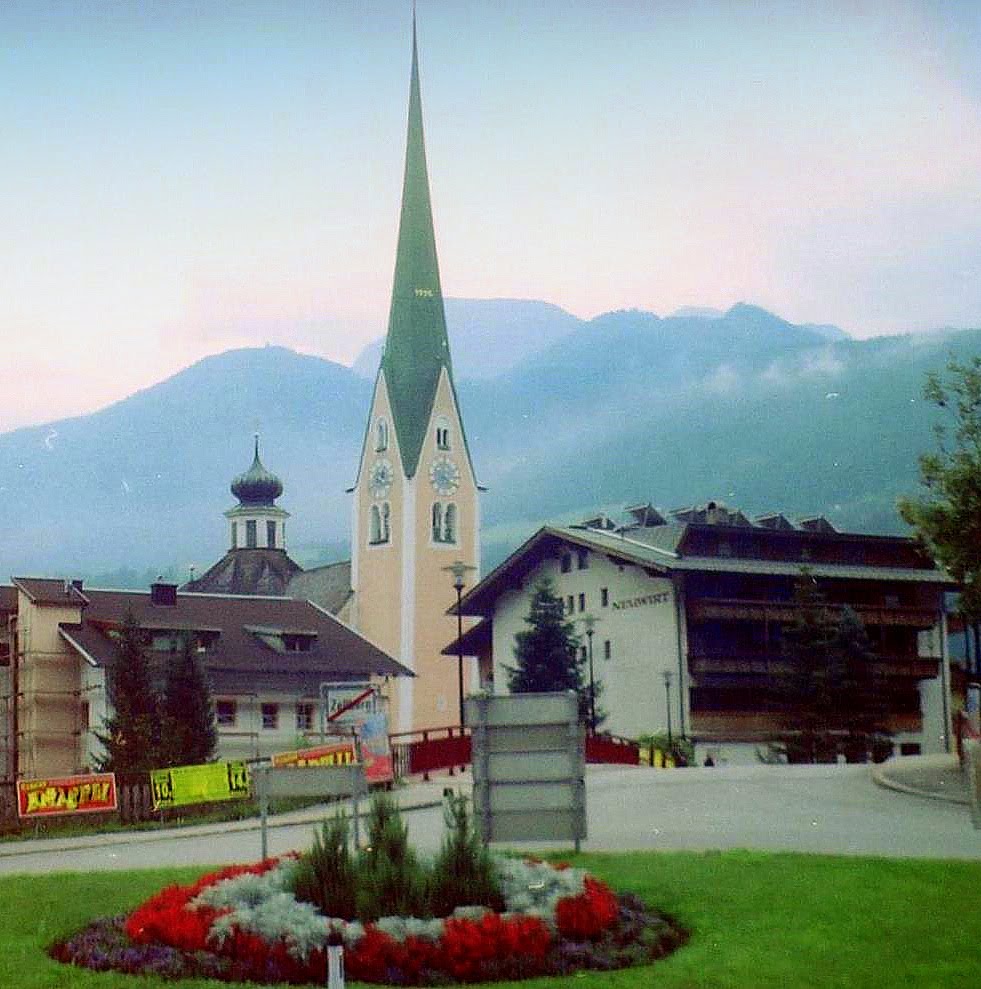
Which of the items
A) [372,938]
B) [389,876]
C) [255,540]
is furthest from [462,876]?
[255,540]

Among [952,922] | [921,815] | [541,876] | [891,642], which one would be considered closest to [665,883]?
[541,876]

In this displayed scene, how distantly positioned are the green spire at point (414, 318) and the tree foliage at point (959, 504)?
9596 centimetres

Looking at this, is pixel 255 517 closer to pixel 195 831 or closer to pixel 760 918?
pixel 195 831

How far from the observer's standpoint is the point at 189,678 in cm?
5550

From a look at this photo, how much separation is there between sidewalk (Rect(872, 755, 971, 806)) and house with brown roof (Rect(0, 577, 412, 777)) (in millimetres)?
30103

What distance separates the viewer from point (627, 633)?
3031 inches

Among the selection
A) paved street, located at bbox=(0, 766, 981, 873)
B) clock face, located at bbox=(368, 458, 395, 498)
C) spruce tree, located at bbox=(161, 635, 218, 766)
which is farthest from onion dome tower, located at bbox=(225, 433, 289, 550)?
paved street, located at bbox=(0, 766, 981, 873)

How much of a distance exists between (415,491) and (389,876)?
116m

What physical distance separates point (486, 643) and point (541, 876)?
72154 mm

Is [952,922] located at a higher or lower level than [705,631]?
lower

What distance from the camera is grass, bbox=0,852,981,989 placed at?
13930 millimetres

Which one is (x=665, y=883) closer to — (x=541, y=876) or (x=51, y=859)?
(x=541, y=876)

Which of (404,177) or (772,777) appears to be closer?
(772,777)

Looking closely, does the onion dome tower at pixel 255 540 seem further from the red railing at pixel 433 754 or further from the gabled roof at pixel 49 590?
the red railing at pixel 433 754
